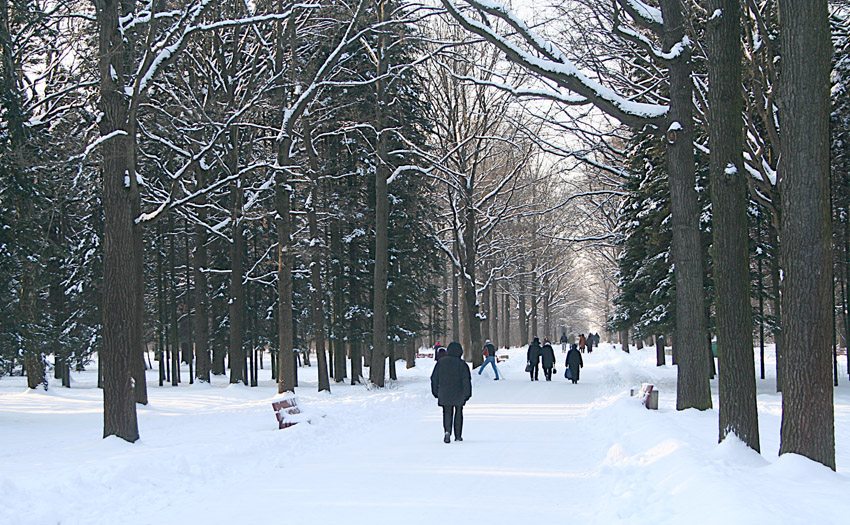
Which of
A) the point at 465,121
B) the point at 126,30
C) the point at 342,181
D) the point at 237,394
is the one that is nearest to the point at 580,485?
the point at 126,30

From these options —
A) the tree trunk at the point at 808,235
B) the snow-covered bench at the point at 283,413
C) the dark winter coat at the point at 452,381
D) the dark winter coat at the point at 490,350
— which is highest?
the tree trunk at the point at 808,235

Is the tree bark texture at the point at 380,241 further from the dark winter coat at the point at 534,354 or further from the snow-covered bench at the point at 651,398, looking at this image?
the snow-covered bench at the point at 651,398

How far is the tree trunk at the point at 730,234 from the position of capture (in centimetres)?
913

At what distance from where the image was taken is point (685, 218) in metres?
14.3

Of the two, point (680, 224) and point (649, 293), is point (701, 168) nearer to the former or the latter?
point (649, 293)

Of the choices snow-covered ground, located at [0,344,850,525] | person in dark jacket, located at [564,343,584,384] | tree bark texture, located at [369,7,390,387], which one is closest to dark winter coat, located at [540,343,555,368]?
person in dark jacket, located at [564,343,584,384]

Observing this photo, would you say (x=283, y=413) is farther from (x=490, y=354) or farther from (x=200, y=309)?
(x=490, y=354)

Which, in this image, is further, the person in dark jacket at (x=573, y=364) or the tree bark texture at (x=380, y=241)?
the person in dark jacket at (x=573, y=364)

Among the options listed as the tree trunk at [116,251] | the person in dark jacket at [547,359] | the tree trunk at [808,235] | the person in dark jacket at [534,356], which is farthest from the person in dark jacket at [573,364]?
the tree trunk at [808,235]

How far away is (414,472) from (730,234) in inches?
202

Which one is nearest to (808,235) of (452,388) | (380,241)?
(452,388)

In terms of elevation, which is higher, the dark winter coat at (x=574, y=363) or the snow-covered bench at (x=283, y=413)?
the snow-covered bench at (x=283, y=413)

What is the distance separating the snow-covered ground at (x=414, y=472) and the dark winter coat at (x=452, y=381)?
78 centimetres

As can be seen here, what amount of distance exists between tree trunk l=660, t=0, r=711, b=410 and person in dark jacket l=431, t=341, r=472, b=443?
484cm
